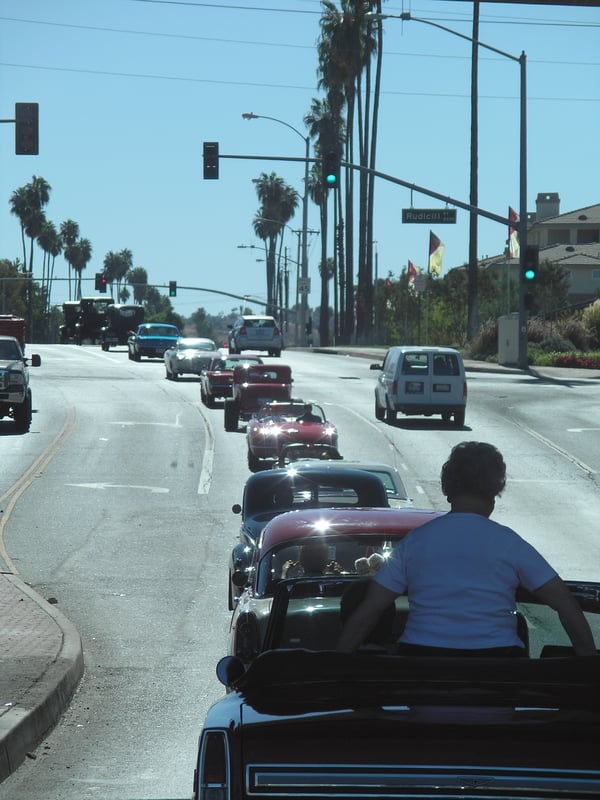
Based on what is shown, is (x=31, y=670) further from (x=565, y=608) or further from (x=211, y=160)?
(x=211, y=160)

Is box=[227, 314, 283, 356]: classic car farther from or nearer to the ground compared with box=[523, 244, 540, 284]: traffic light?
nearer to the ground

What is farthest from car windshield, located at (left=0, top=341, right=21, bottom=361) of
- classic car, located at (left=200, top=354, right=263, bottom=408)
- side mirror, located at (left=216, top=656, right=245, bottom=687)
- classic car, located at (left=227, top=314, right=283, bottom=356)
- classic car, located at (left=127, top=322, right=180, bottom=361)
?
classic car, located at (left=227, top=314, right=283, bottom=356)

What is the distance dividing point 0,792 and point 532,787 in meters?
3.77

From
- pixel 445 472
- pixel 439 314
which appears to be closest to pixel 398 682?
pixel 445 472

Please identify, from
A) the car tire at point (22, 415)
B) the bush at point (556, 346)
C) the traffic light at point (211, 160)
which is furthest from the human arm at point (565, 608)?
the bush at point (556, 346)

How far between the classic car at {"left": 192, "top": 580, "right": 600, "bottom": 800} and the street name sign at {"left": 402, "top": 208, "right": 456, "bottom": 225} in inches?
1500

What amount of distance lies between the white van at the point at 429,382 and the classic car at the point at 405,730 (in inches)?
1133

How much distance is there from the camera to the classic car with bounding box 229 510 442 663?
8609 mm

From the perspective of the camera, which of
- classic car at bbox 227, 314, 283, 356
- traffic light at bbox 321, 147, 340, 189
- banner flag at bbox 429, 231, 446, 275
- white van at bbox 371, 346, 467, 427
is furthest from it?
banner flag at bbox 429, 231, 446, 275

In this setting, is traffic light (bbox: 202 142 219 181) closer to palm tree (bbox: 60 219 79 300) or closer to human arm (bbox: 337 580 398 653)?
human arm (bbox: 337 580 398 653)

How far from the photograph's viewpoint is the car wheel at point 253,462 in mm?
25297

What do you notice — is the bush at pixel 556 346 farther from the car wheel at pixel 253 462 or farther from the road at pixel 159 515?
the car wheel at pixel 253 462

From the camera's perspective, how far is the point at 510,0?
12453 millimetres

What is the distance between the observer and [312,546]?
29.1 ft
